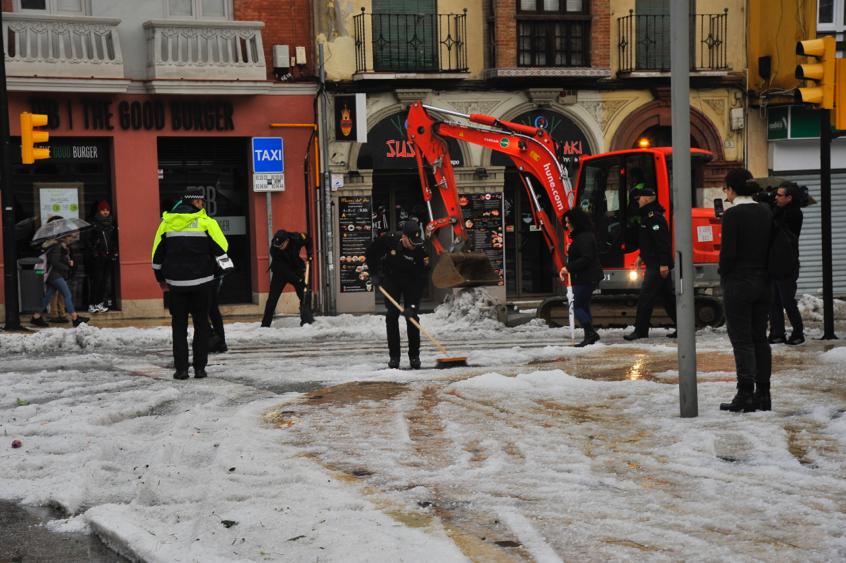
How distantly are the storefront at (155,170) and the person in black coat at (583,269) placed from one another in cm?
924

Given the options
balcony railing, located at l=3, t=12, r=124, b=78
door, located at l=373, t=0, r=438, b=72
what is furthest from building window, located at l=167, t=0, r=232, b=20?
door, located at l=373, t=0, r=438, b=72

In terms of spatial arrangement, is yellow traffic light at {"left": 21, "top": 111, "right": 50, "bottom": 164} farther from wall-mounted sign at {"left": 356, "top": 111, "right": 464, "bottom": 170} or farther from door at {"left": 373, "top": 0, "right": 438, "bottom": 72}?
door at {"left": 373, "top": 0, "right": 438, "bottom": 72}

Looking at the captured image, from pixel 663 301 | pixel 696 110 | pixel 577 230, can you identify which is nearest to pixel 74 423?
pixel 577 230

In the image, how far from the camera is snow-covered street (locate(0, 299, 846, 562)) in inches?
233

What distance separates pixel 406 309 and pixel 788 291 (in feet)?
15.6

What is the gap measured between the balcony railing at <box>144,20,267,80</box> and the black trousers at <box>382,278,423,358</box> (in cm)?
1040

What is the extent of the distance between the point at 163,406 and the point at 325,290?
1350 centimetres

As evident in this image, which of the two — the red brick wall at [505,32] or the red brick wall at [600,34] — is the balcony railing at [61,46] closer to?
the red brick wall at [505,32]

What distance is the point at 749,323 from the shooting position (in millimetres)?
9414

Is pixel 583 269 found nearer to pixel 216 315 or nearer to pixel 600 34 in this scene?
pixel 216 315

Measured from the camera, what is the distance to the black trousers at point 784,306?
14.7 meters

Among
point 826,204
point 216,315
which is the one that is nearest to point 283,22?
point 216,315

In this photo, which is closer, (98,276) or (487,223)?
(98,276)

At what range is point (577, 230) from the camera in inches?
619
